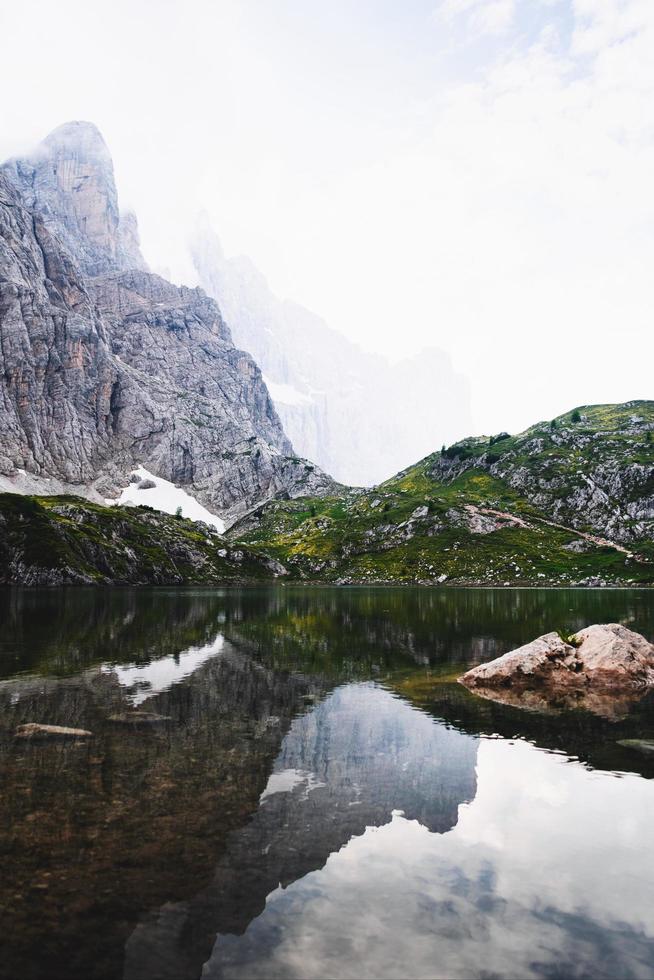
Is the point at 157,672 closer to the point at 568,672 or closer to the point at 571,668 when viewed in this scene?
the point at 568,672

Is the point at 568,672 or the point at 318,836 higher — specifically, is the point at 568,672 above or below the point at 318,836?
below

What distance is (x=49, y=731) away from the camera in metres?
26.7

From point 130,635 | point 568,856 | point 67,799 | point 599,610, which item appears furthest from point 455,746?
point 599,610

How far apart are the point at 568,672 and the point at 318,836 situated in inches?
1160

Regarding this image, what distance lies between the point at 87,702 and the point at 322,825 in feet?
63.9

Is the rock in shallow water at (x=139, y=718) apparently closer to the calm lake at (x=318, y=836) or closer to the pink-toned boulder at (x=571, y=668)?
the calm lake at (x=318, y=836)

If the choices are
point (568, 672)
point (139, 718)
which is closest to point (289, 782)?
point (139, 718)

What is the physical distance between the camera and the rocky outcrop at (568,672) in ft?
Answer: 127

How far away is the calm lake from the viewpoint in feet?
38.7

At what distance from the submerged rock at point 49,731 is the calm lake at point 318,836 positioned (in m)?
0.72

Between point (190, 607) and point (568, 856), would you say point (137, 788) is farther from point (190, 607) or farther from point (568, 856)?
point (190, 607)

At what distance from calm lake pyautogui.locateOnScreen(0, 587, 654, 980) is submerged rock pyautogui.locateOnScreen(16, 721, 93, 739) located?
0.72 m

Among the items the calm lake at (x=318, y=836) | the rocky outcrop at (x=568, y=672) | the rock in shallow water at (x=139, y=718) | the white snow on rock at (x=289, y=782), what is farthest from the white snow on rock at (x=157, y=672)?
the rocky outcrop at (x=568, y=672)

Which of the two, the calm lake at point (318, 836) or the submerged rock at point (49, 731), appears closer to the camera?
the calm lake at point (318, 836)
